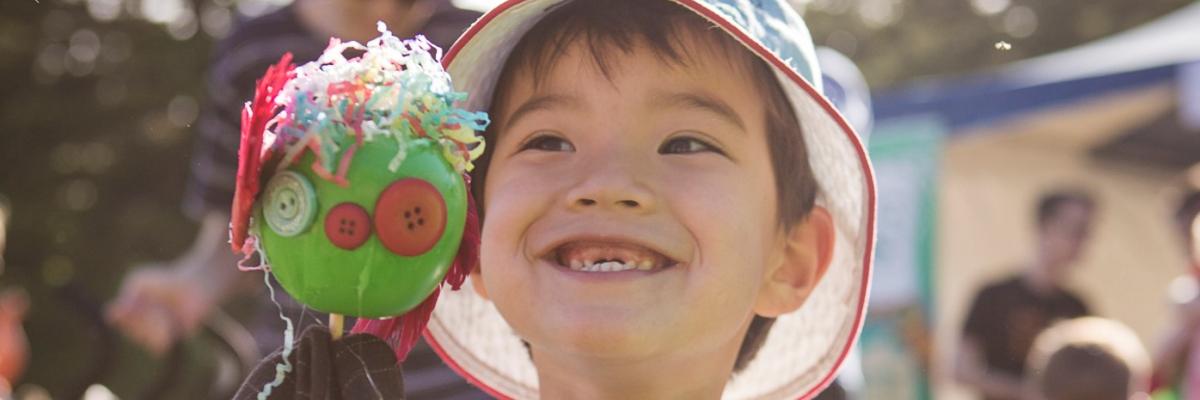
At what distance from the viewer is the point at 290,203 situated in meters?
1.66

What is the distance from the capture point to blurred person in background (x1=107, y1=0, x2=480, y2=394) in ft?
9.75

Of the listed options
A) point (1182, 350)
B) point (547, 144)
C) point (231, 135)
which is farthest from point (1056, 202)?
point (547, 144)

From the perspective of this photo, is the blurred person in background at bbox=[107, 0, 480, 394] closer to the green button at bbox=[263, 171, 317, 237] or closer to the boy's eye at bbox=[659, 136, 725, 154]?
the boy's eye at bbox=[659, 136, 725, 154]

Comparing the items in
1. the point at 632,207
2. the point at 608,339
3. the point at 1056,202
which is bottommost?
the point at 1056,202

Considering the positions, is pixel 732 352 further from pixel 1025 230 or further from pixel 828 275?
pixel 1025 230

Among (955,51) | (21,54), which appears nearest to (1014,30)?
(955,51)

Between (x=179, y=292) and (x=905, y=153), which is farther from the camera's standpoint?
(x=905, y=153)

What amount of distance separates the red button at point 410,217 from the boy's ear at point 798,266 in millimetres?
678

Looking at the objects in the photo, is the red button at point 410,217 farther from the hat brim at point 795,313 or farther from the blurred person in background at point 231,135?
the blurred person in background at point 231,135

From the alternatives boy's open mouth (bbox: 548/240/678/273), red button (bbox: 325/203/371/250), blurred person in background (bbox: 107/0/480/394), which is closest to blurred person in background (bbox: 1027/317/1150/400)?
blurred person in background (bbox: 107/0/480/394)

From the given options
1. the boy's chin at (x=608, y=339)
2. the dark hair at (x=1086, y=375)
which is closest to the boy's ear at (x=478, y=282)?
the boy's chin at (x=608, y=339)

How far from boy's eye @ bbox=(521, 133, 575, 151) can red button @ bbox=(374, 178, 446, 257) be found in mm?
435

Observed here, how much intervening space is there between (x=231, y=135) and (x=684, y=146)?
1400 millimetres

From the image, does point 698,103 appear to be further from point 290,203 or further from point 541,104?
point 290,203
